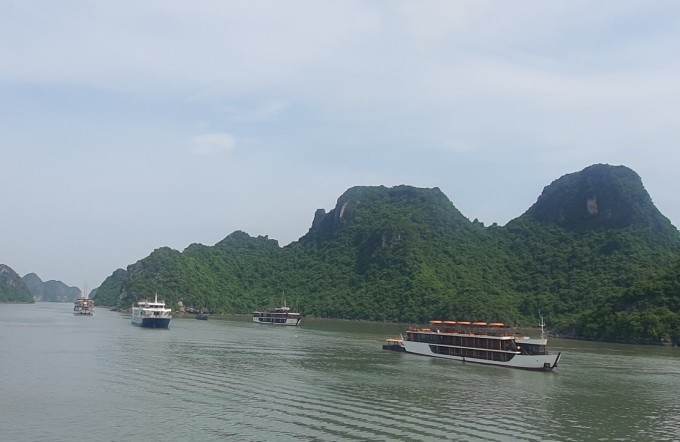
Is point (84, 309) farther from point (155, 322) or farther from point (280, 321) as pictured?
point (155, 322)

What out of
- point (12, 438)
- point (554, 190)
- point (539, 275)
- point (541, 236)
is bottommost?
point (12, 438)

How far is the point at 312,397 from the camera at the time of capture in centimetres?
3962

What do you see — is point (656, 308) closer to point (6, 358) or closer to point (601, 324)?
point (601, 324)

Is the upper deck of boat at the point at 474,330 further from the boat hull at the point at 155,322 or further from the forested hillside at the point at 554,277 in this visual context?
the boat hull at the point at 155,322

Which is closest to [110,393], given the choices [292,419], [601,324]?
[292,419]

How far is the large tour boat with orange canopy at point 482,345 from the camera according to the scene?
2378 inches

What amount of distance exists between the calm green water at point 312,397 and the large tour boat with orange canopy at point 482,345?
6.46 ft

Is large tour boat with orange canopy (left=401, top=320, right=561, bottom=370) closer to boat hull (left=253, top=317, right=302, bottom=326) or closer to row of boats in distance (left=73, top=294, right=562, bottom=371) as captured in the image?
row of boats in distance (left=73, top=294, right=562, bottom=371)

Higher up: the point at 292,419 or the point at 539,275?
the point at 539,275

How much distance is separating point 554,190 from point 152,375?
177m

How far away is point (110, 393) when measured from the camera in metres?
39.7

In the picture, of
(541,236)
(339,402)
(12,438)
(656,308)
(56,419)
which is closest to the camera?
(12,438)

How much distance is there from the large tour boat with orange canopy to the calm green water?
1.97 m

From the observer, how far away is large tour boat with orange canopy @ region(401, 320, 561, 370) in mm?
60406
